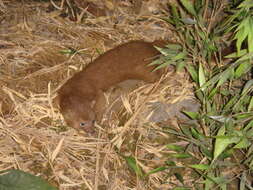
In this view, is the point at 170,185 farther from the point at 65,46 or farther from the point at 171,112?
the point at 65,46

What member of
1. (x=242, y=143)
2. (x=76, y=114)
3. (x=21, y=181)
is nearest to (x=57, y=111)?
(x=76, y=114)

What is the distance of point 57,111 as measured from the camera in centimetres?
250

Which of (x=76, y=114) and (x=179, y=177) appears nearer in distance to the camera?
(x=179, y=177)

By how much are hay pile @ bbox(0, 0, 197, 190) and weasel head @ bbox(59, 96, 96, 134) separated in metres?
0.06

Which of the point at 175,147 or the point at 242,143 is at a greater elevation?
the point at 242,143

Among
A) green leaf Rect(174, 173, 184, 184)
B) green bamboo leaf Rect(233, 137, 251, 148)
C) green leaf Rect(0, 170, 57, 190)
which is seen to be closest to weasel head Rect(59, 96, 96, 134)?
green leaf Rect(0, 170, 57, 190)

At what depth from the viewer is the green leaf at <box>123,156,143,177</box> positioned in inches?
82.3

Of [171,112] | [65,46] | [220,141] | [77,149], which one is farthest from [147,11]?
[220,141]

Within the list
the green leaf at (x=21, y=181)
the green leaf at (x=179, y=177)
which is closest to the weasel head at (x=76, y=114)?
the green leaf at (x=21, y=181)

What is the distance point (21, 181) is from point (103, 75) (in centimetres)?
96

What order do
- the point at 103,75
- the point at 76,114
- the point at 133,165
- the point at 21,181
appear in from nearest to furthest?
the point at 21,181
the point at 133,165
the point at 76,114
the point at 103,75

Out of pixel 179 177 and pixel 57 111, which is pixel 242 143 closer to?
pixel 179 177

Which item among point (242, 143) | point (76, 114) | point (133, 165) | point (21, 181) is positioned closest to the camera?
point (242, 143)

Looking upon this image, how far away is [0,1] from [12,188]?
1.93 m
